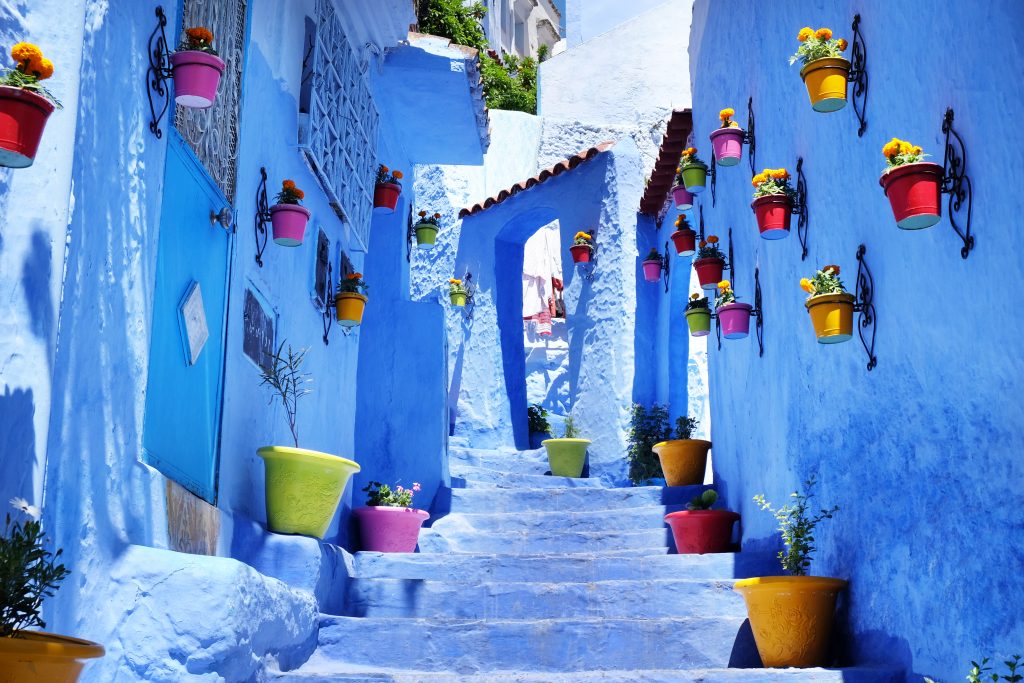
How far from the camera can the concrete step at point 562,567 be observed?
6.95 m

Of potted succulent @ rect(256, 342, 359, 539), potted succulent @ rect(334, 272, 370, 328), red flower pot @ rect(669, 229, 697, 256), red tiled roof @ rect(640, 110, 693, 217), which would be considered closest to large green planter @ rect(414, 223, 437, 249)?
red tiled roof @ rect(640, 110, 693, 217)

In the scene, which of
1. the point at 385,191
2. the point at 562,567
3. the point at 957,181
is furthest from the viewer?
the point at 385,191

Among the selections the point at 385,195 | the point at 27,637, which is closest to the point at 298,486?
the point at 27,637

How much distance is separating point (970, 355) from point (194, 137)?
342 cm

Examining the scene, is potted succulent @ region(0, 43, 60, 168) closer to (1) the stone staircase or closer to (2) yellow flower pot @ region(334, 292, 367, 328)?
(1) the stone staircase

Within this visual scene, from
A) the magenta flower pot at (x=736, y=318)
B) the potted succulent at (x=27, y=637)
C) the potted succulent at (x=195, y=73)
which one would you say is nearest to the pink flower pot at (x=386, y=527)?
the magenta flower pot at (x=736, y=318)

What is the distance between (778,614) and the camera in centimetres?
540

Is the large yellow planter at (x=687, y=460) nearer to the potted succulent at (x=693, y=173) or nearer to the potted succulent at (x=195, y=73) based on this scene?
the potted succulent at (x=693, y=173)

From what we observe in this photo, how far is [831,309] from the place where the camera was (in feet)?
17.0

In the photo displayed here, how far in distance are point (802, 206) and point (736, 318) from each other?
1.20 meters

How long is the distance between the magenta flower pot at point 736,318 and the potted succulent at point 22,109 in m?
4.98

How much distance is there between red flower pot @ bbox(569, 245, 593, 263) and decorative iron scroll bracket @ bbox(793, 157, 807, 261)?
610 cm

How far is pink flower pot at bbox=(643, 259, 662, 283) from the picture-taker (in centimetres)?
1205

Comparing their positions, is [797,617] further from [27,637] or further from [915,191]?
[27,637]
